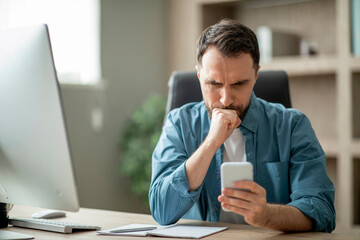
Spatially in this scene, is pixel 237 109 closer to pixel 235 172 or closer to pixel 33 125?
pixel 235 172

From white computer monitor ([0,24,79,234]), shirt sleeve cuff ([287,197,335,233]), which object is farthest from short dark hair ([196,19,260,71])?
white computer monitor ([0,24,79,234])

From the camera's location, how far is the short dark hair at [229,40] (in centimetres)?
141

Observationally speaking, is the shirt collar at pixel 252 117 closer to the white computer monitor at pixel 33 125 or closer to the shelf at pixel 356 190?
the white computer monitor at pixel 33 125

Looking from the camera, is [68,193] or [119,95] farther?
[119,95]

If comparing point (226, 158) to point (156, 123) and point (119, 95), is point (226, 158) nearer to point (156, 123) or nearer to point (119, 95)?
point (156, 123)

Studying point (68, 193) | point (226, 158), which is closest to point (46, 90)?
point (68, 193)

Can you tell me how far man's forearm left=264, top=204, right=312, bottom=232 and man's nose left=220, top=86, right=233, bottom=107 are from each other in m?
0.35

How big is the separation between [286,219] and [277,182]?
0.30 meters

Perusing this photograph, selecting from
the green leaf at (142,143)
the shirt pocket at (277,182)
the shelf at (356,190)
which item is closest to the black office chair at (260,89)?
the shirt pocket at (277,182)

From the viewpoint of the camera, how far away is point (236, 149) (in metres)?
1.57

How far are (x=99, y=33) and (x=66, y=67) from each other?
1.22 feet

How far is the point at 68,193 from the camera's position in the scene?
3.59ft

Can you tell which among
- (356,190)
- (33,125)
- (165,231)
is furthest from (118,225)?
(356,190)

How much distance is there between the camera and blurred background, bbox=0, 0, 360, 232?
304cm
